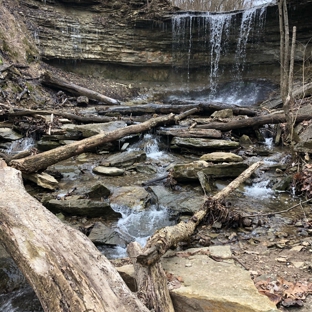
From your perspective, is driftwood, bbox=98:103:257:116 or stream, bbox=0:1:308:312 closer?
stream, bbox=0:1:308:312

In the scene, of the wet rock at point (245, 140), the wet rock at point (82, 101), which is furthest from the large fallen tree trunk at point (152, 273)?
the wet rock at point (82, 101)

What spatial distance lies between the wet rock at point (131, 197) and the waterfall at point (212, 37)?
15309 millimetres

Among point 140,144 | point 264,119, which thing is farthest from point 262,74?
point 140,144

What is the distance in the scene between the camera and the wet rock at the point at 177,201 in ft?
14.2

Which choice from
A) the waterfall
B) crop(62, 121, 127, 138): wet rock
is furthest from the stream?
the waterfall

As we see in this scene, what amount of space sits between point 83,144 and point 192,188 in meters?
2.44

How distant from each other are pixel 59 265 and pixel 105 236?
182cm

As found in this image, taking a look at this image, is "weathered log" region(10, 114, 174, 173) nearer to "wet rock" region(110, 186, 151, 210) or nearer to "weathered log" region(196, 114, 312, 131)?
"wet rock" region(110, 186, 151, 210)

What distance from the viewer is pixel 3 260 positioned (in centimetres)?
315

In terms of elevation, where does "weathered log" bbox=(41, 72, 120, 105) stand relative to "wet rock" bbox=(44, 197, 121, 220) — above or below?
above

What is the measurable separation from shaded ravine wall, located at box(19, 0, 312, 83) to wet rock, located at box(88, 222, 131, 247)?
Result: 51.2 ft

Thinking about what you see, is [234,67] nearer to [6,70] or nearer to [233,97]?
[233,97]

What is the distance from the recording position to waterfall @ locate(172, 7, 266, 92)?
17.8 m

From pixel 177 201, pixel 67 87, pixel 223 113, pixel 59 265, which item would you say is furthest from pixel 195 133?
pixel 67 87
